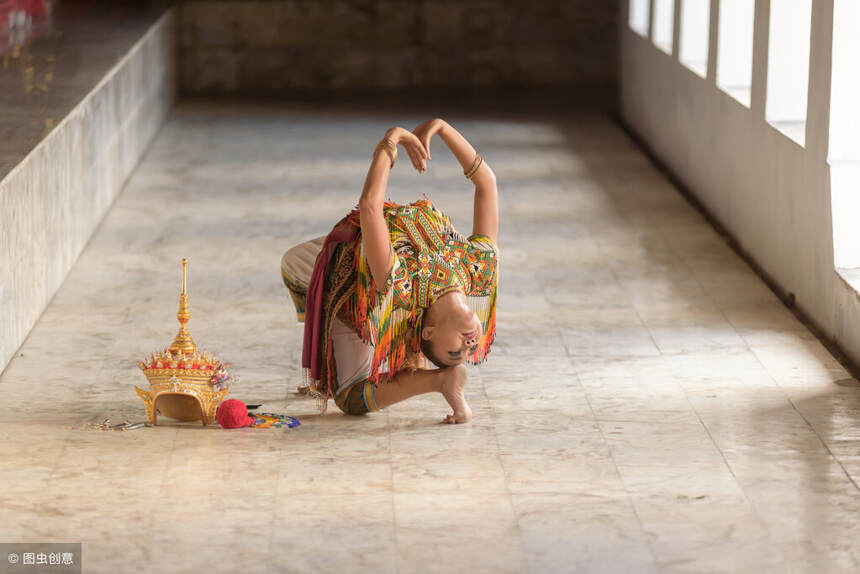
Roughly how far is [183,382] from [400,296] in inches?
33.1

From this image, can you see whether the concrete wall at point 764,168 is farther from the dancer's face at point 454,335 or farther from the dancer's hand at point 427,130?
the dancer's hand at point 427,130

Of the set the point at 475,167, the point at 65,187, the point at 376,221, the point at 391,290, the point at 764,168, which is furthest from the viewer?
the point at 764,168

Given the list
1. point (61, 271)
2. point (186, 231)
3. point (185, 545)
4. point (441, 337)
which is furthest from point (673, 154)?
point (185, 545)

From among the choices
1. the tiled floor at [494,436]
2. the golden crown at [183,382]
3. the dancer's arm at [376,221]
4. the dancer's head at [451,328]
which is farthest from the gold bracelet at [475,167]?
the golden crown at [183,382]

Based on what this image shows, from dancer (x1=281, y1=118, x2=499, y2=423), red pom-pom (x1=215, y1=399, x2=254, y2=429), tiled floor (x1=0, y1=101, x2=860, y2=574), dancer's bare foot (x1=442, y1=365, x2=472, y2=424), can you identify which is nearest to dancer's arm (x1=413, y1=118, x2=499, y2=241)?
dancer (x1=281, y1=118, x2=499, y2=423)

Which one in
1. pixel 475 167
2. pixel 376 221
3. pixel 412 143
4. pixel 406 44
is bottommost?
pixel 406 44

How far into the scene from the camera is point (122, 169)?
9.84 m

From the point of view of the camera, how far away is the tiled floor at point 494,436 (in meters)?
3.91

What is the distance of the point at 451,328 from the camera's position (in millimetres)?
4680

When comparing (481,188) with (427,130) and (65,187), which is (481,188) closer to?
(427,130)

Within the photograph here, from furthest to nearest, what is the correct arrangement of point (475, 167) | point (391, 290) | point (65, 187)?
1. point (65, 187)
2. point (475, 167)
3. point (391, 290)

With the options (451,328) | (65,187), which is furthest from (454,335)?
(65,187)

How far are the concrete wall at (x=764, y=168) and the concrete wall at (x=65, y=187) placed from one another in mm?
3602

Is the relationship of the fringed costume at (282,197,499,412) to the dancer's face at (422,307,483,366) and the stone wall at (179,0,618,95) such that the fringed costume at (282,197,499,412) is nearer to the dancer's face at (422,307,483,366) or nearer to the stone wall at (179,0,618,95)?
the dancer's face at (422,307,483,366)
